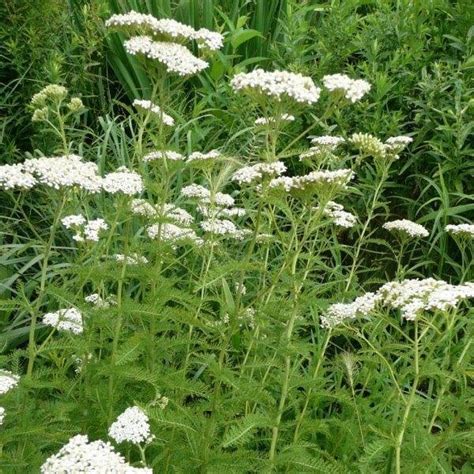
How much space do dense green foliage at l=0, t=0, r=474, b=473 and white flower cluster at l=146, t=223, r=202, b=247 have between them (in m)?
0.09

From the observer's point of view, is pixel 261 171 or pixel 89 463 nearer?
pixel 89 463

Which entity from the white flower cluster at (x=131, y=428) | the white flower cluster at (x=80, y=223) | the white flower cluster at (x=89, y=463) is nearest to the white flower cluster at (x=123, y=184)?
the white flower cluster at (x=80, y=223)

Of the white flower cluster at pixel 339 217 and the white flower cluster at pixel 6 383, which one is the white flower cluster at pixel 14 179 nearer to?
the white flower cluster at pixel 6 383

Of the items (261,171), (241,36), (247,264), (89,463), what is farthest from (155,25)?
(241,36)

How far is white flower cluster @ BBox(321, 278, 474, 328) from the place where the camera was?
1985 millimetres

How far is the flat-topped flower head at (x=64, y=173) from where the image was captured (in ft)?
7.13

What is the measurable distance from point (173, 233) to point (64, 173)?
0.61m

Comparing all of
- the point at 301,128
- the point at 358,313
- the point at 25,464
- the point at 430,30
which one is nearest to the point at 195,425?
the point at 25,464

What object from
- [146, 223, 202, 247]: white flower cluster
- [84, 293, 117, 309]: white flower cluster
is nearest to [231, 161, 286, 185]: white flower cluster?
[146, 223, 202, 247]: white flower cluster

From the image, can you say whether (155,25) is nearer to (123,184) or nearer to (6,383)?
(123,184)

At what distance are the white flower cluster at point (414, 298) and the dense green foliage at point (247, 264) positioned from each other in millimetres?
51

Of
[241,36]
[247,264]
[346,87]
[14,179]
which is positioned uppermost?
[346,87]

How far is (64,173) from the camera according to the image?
7.20 feet

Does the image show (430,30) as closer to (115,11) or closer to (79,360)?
(115,11)
